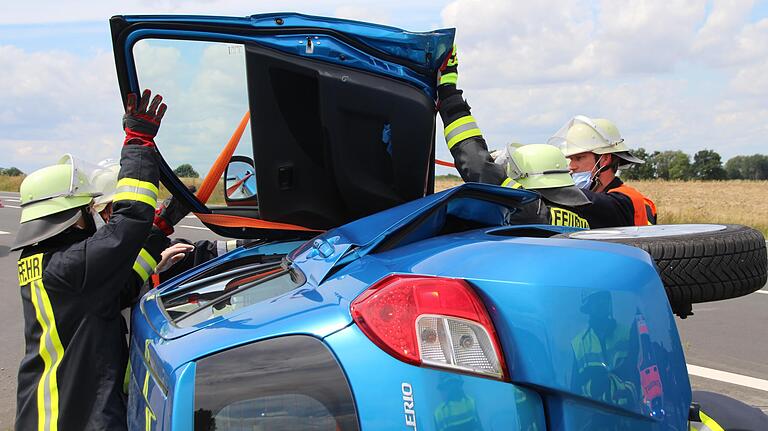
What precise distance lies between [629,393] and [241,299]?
3.32ft

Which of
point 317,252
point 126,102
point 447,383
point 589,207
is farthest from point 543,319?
point 589,207

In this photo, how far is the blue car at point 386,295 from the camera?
1.41 metres

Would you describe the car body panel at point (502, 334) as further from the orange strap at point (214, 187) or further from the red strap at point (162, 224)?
the red strap at point (162, 224)

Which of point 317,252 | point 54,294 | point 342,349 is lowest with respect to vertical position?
point 54,294

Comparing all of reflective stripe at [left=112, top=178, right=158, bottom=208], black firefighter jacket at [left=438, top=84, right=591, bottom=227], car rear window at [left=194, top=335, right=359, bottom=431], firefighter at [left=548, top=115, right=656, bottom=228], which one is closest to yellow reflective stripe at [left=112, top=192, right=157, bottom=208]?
reflective stripe at [left=112, top=178, right=158, bottom=208]

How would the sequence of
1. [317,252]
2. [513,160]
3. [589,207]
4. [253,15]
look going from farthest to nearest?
[589,207] → [513,160] → [253,15] → [317,252]

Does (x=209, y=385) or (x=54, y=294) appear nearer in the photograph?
(x=209, y=385)

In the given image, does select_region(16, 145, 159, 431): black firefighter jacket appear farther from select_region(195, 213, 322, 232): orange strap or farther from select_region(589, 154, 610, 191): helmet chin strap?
select_region(589, 154, 610, 191): helmet chin strap

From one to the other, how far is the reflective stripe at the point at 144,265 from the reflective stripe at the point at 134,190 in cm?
35

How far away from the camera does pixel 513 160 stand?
12.3 ft

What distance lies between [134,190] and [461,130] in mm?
1253

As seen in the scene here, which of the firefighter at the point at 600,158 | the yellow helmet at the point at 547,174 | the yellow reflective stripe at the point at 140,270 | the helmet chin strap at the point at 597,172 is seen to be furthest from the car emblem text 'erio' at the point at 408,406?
the helmet chin strap at the point at 597,172

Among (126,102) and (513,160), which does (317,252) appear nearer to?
(126,102)

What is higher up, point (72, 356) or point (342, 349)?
point (342, 349)
